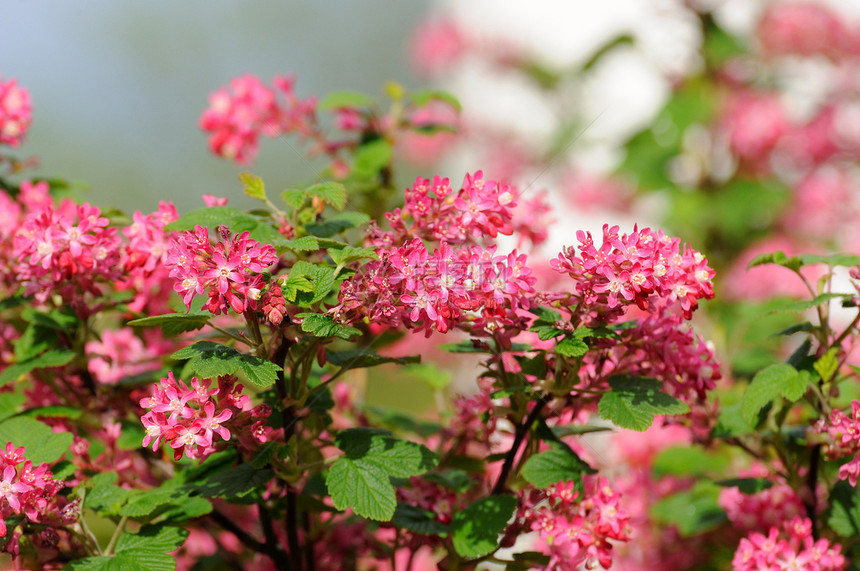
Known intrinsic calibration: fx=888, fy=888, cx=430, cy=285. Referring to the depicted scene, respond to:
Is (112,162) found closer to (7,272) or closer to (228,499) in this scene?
(7,272)

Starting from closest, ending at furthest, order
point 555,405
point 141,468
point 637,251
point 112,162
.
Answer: point 637,251, point 555,405, point 141,468, point 112,162

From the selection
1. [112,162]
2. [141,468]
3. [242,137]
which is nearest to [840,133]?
[242,137]

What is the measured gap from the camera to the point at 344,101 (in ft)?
4.19

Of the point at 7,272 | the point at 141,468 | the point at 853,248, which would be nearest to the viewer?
the point at 7,272

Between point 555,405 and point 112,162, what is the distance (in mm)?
3636

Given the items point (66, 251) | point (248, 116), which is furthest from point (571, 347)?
point (248, 116)

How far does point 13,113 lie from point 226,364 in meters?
0.67

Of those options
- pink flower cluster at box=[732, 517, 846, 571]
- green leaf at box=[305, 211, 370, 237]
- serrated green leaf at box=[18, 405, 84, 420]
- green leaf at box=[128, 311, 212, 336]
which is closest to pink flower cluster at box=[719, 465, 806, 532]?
pink flower cluster at box=[732, 517, 846, 571]

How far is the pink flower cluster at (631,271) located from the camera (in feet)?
2.51

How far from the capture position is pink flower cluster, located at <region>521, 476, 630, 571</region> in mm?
Answer: 875

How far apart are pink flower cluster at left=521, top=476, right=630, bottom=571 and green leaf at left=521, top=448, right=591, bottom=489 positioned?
1 centimetres

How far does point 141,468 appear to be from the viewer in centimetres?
112

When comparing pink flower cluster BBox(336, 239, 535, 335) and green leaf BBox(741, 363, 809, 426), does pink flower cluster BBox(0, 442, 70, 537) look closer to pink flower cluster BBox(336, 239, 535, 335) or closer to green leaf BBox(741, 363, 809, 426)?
pink flower cluster BBox(336, 239, 535, 335)

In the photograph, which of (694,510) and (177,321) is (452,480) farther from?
(694,510)
